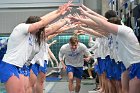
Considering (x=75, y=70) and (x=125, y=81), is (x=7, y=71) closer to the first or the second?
(x=125, y=81)

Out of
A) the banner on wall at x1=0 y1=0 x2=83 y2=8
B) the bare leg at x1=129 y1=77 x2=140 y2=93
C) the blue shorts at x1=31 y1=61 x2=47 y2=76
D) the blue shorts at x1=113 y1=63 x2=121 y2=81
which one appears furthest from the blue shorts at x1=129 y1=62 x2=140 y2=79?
the banner on wall at x1=0 y1=0 x2=83 y2=8

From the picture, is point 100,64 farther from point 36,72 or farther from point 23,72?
point 23,72

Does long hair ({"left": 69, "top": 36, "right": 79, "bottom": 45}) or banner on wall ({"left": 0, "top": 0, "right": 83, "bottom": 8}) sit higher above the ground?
banner on wall ({"left": 0, "top": 0, "right": 83, "bottom": 8})

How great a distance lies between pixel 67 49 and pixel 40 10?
33.5ft

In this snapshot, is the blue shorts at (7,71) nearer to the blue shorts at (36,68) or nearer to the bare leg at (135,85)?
the bare leg at (135,85)

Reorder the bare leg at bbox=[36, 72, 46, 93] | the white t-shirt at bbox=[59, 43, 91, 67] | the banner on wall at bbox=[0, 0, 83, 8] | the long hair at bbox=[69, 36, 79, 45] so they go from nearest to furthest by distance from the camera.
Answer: the bare leg at bbox=[36, 72, 46, 93] < the long hair at bbox=[69, 36, 79, 45] < the white t-shirt at bbox=[59, 43, 91, 67] < the banner on wall at bbox=[0, 0, 83, 8]

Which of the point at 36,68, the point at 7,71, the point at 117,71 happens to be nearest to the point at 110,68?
the point at 117,71

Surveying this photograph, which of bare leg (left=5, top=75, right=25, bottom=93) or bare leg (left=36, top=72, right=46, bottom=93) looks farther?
bare leg (left=36, top=72, right=46, bottom=93)

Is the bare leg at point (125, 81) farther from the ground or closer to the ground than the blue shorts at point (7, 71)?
closer to the ground

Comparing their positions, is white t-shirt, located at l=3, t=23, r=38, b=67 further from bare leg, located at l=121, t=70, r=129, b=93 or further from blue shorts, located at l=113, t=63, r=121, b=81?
blue shorts, located at l=113, t=63, r=121, b=81

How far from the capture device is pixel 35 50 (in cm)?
582

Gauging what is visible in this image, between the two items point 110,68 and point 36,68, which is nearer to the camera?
point 110,68

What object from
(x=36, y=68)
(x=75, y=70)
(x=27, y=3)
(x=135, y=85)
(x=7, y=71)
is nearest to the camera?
(x=135, y=85)

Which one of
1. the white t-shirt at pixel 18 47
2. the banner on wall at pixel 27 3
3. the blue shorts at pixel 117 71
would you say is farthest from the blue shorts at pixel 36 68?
the banner on wall at pixel 27 3
